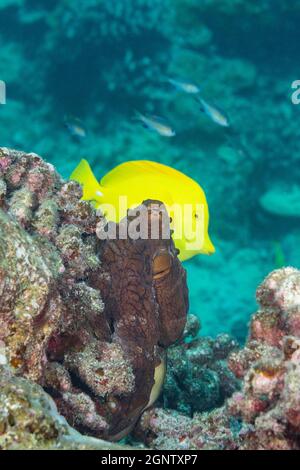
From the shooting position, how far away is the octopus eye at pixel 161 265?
3215 millimetres

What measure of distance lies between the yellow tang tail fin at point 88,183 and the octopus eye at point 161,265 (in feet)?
2.36

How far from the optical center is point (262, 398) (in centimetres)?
195

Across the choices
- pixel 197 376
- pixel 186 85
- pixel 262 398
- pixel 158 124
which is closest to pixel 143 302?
pixel 262 398

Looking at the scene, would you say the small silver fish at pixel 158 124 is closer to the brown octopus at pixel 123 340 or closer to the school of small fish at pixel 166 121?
the school of small fish at pixel 166 121

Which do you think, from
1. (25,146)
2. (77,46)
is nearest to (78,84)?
(77,46)

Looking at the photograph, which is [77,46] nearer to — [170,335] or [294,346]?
[170,335]

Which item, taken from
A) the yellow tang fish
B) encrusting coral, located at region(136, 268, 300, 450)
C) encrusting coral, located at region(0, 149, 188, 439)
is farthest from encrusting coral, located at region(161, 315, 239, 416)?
the yellow tang fish

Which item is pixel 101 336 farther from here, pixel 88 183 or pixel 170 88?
pixel 170 88

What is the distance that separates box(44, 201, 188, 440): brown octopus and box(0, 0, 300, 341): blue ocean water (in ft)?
24.4

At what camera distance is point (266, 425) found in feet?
5.80

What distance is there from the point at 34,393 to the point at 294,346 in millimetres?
1167

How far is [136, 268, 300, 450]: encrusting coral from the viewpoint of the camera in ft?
5.76

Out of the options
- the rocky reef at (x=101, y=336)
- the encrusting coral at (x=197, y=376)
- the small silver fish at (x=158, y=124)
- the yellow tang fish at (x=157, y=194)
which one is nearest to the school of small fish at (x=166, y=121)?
the small silver fish at (x=158, y=124)

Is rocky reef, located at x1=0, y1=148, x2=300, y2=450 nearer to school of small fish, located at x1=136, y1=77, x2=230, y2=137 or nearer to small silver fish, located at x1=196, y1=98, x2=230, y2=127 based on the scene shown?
school of small fish, located at x1=136, y1=77, x2=230, y2=137
